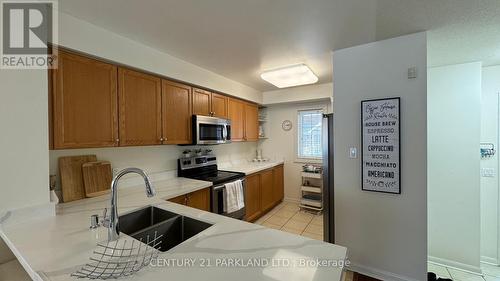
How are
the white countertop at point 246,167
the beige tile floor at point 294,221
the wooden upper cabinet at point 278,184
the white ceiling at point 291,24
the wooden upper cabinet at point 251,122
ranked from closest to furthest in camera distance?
1. the white ceiling at point 291,24
2. the beige tile floor at point 294,221
3. the white countertop at point 246,167
4. the wooden upper cabinet at point 251,122
5. the wooden upper cabinet at point 278,184

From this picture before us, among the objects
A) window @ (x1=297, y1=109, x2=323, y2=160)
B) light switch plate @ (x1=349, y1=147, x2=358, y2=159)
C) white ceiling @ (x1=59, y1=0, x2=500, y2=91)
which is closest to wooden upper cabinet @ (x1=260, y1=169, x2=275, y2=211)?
window @ (x1=297, y1=109, x2=323, y2=160)

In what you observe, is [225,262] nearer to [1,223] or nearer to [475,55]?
[1,223]

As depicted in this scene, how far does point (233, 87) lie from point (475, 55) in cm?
305

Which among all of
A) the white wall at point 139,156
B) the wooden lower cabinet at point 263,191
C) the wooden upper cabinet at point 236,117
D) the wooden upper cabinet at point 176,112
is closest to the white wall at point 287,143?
the wooden lower cabinet at point 263,191

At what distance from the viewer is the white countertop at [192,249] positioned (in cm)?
79

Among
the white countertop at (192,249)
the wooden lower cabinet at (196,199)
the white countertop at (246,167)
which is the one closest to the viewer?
the white countertop at (192,249)

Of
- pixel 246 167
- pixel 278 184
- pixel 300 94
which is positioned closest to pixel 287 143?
pixel 278 184

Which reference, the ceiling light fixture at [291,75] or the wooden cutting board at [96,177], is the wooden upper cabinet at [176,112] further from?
the ceiling light fixture at [291,75]

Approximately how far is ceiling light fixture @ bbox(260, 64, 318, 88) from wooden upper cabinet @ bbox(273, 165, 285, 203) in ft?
6.01

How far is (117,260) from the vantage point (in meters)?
0.89

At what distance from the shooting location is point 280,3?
1.49 metres

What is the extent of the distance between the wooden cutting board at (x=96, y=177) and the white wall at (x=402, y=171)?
247 centimetres

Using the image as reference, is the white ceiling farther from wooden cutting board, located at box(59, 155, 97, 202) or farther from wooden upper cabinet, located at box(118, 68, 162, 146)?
wooden cutting board, located at box(59, 155, 97, 202)

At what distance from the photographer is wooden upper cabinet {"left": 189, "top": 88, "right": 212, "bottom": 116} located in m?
2.82
